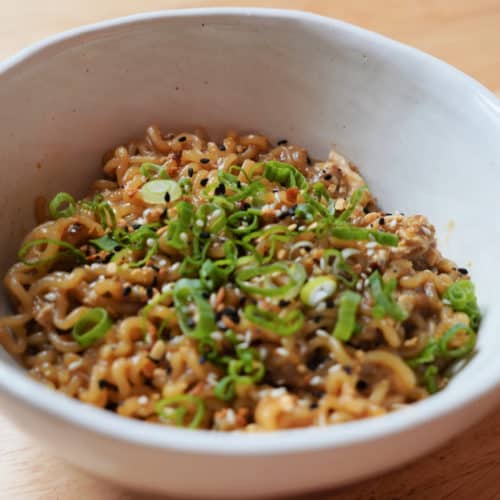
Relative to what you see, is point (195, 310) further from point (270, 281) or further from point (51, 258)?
point (51, 258)

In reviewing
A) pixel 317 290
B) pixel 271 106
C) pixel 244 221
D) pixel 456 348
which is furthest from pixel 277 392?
pixel 271 106

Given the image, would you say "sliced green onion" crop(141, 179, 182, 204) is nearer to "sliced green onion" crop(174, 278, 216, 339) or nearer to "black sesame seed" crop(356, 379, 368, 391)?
"sliced green onion" crop(174, 278, 216, 339)

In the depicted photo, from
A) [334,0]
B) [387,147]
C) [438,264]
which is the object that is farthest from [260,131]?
[334,0]

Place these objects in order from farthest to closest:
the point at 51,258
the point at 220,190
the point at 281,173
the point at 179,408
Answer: the point at 281,173 → the point at 220,190 → the point at 51,258 → the point at 179,408

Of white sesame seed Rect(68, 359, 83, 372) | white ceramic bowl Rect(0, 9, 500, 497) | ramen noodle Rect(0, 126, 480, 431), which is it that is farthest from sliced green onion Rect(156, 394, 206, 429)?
white ceramic bowl Rect(0, 9, 500, 497)

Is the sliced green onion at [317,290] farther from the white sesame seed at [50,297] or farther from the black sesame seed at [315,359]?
the white sesame seed at [50,297]

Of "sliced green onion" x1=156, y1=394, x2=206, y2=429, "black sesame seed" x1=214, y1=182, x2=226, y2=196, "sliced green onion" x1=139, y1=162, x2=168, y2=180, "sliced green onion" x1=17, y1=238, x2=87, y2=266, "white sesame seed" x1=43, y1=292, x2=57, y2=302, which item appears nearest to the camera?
"sliced green onion" x1=156, y1=394, x2=206, y2=429
